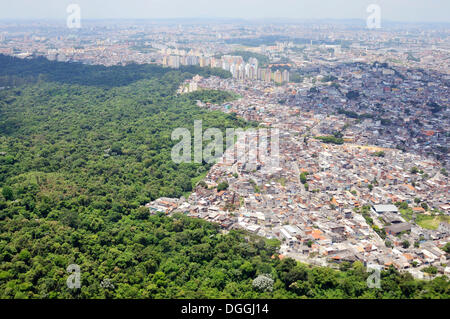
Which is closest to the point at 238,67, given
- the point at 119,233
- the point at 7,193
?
the point at 7,193

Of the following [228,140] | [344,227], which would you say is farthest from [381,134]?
[344,227]

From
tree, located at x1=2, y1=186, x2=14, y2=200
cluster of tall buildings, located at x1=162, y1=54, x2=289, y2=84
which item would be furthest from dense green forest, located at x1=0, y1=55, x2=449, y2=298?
cluster of tall buildings, located at x1=162, y1=54, x2=289, y2=84

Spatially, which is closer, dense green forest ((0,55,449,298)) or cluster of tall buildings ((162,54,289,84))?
dense green forest ((0,55,449,298))

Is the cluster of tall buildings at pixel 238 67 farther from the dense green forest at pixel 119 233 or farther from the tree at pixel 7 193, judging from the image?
the tree at pixel 7 193

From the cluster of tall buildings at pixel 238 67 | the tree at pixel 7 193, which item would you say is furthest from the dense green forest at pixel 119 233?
the cluster of tall buildings at pixel 238 67

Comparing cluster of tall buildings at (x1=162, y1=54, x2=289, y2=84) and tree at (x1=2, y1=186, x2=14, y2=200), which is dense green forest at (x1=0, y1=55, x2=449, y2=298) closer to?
tree at (x1=2, y1=186, x2=14, y2=200)

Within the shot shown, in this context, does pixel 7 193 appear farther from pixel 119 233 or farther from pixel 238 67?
pixel 238 67
